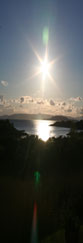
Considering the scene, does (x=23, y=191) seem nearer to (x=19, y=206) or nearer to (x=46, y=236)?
(x=19, y=206)

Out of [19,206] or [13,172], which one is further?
[13,172]

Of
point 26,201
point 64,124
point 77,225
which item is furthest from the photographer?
point 64,124

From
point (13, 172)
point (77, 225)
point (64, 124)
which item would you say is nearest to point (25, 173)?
point (13, 172)

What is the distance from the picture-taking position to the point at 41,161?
30.2 feet

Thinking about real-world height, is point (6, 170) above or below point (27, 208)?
above

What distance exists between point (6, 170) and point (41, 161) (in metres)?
1.88

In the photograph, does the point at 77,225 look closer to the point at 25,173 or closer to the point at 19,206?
the point at 19,206

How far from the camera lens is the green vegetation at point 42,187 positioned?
586cm

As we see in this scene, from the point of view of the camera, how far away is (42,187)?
26.9ft

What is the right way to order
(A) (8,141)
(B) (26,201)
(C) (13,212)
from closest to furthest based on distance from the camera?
(C) (13,212) < (B) (26,201) < (A) (8,141)

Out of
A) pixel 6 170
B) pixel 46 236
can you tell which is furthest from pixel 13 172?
pixel 46 236

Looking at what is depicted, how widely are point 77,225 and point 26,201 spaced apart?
307 cm

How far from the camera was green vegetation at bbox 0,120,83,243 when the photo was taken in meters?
5.86

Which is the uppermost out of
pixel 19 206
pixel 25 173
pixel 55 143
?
pixel 55 143
